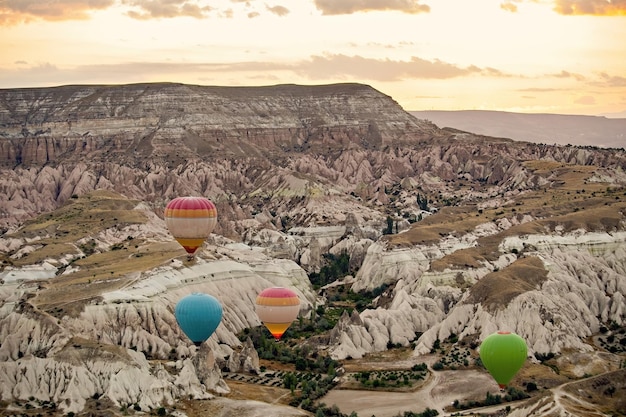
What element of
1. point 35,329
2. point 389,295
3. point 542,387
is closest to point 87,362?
point 35,329

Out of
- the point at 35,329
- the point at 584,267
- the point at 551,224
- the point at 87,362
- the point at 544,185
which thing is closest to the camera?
the point at 87,362

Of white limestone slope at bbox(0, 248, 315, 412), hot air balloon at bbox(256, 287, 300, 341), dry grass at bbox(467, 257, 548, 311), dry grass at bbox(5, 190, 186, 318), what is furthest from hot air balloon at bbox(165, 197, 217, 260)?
dry grass at bbox(467, 257, 548, 311)

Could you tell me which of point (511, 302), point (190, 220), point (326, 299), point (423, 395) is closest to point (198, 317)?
point (190, 220)

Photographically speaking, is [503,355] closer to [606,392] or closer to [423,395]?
[423,395]

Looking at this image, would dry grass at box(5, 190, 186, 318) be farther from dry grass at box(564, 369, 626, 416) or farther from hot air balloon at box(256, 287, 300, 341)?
dry grass at box(564, 369, 626, 416)

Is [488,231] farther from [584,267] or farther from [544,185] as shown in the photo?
[544,185]
